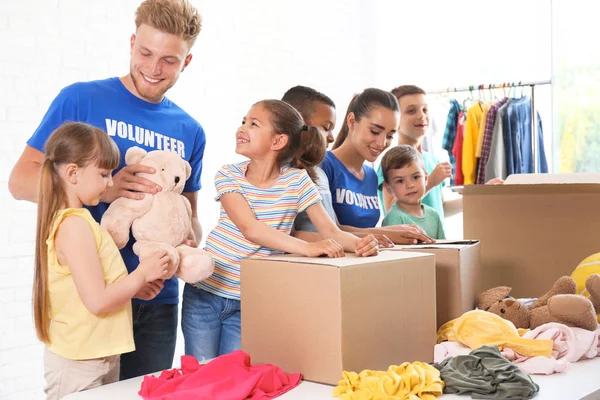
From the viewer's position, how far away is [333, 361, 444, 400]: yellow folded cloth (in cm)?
107

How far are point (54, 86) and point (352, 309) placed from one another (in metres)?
2.20

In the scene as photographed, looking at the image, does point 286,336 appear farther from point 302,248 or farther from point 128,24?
point 128,24

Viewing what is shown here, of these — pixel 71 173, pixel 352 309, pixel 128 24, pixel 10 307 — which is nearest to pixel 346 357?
pixel 352 309

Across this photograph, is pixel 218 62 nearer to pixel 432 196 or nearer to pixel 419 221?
pixel 432 196

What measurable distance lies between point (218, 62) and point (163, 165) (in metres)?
2.39

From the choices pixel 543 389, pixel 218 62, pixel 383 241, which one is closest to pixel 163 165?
pixel 383 241

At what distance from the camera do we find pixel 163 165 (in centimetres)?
149

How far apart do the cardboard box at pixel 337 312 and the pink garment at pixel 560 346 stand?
1.3 inches

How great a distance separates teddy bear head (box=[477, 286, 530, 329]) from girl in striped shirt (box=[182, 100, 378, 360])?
1.11 feet

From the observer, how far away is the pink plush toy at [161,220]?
143 cm

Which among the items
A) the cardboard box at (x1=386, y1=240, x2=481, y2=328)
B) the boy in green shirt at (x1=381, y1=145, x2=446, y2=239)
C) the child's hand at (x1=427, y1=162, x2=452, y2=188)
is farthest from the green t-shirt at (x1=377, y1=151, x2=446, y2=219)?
the cardboard box at (x1=386, y1=240, x2=481, y2=328)

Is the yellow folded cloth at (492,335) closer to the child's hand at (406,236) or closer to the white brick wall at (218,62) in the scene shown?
the child's hand at (406,236)

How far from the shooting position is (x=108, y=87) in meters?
1.60

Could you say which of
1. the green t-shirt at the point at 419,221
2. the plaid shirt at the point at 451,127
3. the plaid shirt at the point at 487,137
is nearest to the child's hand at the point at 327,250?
the green t-shirt at the point at 419,221
